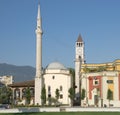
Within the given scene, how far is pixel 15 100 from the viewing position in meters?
99.1

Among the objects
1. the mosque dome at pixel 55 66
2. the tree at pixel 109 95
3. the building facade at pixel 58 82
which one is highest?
the mosque dome at pixel 55 66

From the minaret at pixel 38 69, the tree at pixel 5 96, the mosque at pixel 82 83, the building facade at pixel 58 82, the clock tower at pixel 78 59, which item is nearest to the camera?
the mosque at pixel 82 83

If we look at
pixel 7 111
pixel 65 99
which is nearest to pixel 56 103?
pixel 65 99

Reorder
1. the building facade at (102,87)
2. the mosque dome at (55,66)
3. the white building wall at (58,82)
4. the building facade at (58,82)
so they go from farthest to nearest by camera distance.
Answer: the mosque dome at (55,66) → the white building wall at (58,82) → the building facade at (58,82) → the building facade at (102,87)

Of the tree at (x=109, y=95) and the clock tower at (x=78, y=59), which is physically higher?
the clock tower at (x=78, y=59)

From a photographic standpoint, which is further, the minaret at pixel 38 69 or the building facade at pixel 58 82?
the building facade at pixel 58 82

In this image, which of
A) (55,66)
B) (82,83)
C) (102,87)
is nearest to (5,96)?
(55,66)

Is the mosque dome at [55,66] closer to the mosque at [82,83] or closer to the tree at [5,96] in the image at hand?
the mosque at [82,83]

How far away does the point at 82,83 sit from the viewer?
8969 cm

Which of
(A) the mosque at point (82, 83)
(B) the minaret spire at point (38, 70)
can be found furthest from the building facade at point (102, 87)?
(B) the minaret spire at point (38, 70)

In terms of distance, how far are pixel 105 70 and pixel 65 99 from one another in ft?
35.7

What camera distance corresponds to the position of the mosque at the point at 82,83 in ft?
275

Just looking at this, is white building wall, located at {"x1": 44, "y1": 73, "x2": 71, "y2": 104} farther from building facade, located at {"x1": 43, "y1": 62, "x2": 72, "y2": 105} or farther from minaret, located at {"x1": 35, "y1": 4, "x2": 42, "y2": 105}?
minaret, located at {"x1": 35, "y1": 4, "x2": 42, "y2": 105}

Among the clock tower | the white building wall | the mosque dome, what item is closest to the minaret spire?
the white building wall
